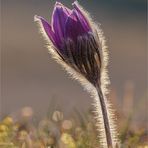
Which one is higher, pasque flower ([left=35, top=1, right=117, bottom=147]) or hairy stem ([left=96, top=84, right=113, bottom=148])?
pasque flower ([left=35, top=1, right=117, bottom=147])

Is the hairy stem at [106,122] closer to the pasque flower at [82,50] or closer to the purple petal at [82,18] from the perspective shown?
the pasque flower at [82,50]

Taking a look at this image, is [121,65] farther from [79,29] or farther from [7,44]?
[79,29]

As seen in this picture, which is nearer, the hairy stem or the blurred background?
the hairy stem

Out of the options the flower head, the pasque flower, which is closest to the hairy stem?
the pasque flower

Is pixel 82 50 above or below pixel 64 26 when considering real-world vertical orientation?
below

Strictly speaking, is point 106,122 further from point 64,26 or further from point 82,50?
point 64,26

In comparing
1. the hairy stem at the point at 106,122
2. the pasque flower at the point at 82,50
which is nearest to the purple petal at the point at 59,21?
the pasque flower at the point at 82,50

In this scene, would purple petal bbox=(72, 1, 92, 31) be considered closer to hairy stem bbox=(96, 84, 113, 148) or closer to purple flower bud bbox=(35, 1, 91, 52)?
purple flower bud bbox=(35, 1, 91, 52)

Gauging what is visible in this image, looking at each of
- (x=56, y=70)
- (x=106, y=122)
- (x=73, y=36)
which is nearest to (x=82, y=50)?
(x=73, y=36)

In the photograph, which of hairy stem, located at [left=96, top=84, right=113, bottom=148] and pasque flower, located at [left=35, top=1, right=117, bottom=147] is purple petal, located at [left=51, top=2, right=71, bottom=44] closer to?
pasque flower, located at [left=35, top=1, right=117, bottom=147]
